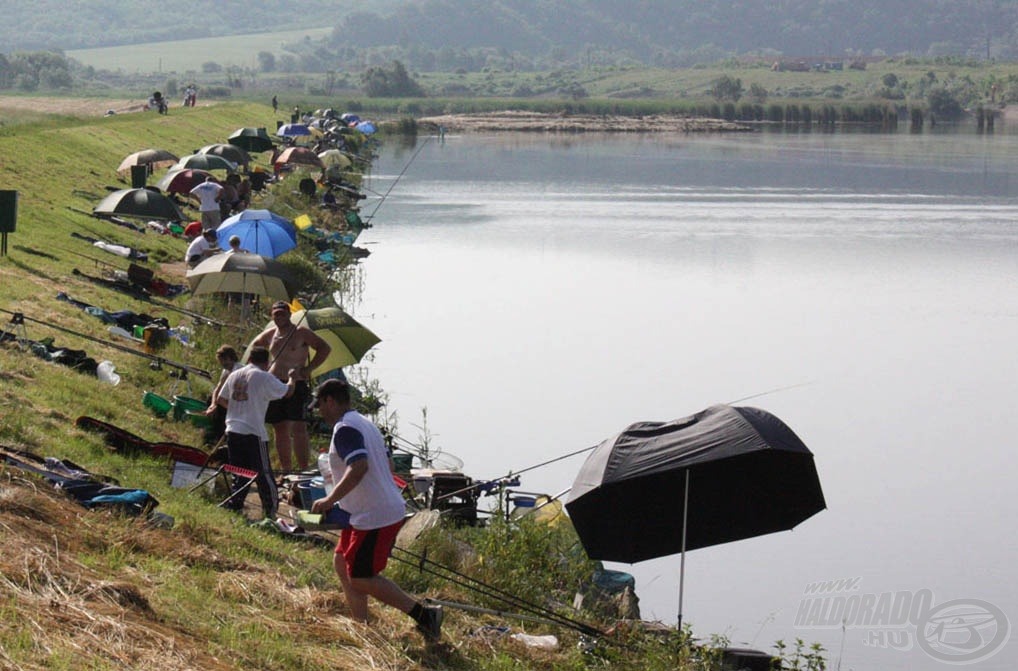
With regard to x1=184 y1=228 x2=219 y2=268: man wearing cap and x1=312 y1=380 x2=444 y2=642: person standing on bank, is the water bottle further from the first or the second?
x1=184 y1=228 x2=219 y2=268: man wearing cap

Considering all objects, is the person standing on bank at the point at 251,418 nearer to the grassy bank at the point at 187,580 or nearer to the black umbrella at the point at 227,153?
the grassy bank at the point at 187,580

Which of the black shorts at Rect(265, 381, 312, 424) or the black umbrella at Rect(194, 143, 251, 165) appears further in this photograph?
the black umbrella at Rect(194, 143, 251, 165)

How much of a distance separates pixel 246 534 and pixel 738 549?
6.16 m

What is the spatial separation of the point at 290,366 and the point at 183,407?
7.20 feet

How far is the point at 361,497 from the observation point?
8172 mm

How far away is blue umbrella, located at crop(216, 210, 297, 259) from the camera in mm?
20188

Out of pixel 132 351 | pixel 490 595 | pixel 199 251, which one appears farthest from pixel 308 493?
pixel 199 251

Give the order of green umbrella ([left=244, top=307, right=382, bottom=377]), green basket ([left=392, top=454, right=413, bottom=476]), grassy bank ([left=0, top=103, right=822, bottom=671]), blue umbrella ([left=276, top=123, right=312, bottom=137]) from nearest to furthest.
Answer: grassy bank ([left=0, top=103, right=822, bottom=671]), green umbrella ([left=244, top=307, right=382, bottom=377]), green basket ([left=392, top=454, right=413, bottom=476]), blue umbrella ([left=276, top=123, right=312, bottom=137])

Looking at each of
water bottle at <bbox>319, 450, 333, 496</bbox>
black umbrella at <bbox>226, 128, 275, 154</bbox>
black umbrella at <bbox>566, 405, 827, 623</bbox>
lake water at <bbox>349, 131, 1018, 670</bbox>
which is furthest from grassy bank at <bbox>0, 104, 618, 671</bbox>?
black umbrella at <bbox>226, 128, 275, 154</bbox>

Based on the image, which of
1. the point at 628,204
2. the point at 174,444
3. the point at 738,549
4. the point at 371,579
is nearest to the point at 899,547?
the point at 738,549

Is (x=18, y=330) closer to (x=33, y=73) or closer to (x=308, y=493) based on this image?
(x=308, y=493)

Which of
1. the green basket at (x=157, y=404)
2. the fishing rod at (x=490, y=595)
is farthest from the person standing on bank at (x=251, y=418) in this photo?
the green basket at (x=157, y=404)

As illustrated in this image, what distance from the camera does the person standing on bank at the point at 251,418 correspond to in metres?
11.3

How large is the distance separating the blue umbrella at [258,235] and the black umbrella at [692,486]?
10.2m
